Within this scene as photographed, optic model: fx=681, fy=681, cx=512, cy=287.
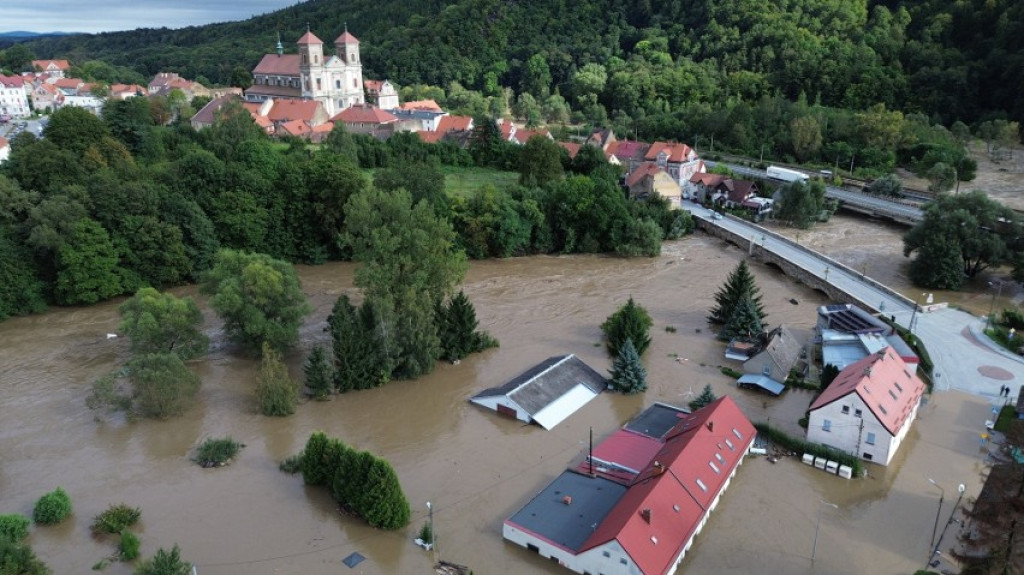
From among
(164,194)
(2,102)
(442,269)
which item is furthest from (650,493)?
(2,102)

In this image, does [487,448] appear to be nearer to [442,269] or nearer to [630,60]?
[442,269]

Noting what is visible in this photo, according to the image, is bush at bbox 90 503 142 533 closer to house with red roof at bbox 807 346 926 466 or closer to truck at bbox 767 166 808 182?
house with red roof at bbox 807 346 926 466

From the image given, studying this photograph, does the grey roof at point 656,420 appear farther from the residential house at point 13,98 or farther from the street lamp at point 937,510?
the residential house at point 13,98

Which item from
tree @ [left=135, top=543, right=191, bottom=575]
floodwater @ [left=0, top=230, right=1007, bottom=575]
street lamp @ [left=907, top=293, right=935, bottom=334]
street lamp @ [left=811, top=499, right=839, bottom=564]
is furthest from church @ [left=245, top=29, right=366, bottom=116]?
street lamp @ [left=811, top=499, right=839, bottom=564]

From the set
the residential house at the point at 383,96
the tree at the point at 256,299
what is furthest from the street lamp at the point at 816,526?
the residential house at the point at 383,96

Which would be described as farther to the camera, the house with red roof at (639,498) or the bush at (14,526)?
the bush at (14,526)

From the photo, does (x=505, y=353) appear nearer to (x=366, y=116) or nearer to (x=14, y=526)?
(x=14, y=526)
